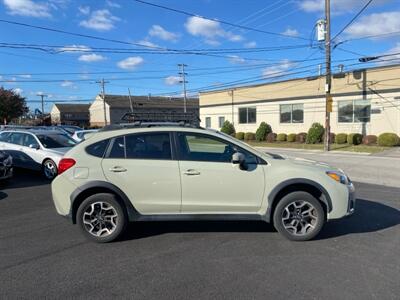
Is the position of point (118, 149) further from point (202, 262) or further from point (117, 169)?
point (202, 262)

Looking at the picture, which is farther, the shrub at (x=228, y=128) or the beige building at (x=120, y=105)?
the beige building at (x=120, y=105)

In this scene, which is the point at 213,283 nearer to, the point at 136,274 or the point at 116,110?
the point at 136,274

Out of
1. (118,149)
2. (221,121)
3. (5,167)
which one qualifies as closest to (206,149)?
(118,149)

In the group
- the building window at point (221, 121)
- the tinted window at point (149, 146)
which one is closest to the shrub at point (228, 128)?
the building window at point (221, 121)

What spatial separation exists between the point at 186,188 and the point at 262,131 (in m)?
29.1

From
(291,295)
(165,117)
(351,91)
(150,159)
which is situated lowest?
(291,295)

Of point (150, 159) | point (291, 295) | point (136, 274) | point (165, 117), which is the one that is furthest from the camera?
point (165, 117)

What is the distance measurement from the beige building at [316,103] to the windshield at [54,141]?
21366 millimetres

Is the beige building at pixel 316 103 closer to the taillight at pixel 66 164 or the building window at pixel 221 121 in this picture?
the building window at pixel 221 121

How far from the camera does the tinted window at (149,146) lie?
17.3ft

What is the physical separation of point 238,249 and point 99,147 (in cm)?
239

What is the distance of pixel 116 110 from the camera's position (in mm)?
88938

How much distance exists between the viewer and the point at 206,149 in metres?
5.47

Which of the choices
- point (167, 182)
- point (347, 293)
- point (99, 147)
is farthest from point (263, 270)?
point (99, 147)
